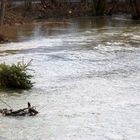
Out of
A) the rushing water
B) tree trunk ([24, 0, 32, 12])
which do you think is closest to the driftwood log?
the rushing water

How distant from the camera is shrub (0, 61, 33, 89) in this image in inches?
427

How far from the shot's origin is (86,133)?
7.64m

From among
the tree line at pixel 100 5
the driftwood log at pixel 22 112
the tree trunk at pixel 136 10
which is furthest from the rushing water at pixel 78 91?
the tree line at pixel 100 5

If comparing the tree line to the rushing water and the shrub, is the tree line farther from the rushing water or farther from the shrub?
the shrub

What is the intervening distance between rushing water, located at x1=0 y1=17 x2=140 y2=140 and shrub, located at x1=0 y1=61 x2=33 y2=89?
262mm

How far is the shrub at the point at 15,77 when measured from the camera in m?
10.8

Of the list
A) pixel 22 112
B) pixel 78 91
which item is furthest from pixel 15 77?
pixel 22 112

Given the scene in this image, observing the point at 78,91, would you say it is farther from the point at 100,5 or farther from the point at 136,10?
the point at 100,5

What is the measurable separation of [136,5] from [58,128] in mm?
26281

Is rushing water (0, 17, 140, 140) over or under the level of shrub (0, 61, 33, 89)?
under

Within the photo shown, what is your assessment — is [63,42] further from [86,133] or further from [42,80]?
[86,133]

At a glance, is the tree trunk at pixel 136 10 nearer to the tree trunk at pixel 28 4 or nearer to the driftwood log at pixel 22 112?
the tree trunk at pixel 28 4

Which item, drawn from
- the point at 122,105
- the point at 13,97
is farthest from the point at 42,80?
the point at 122,105

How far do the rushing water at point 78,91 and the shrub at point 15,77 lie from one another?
262mm
